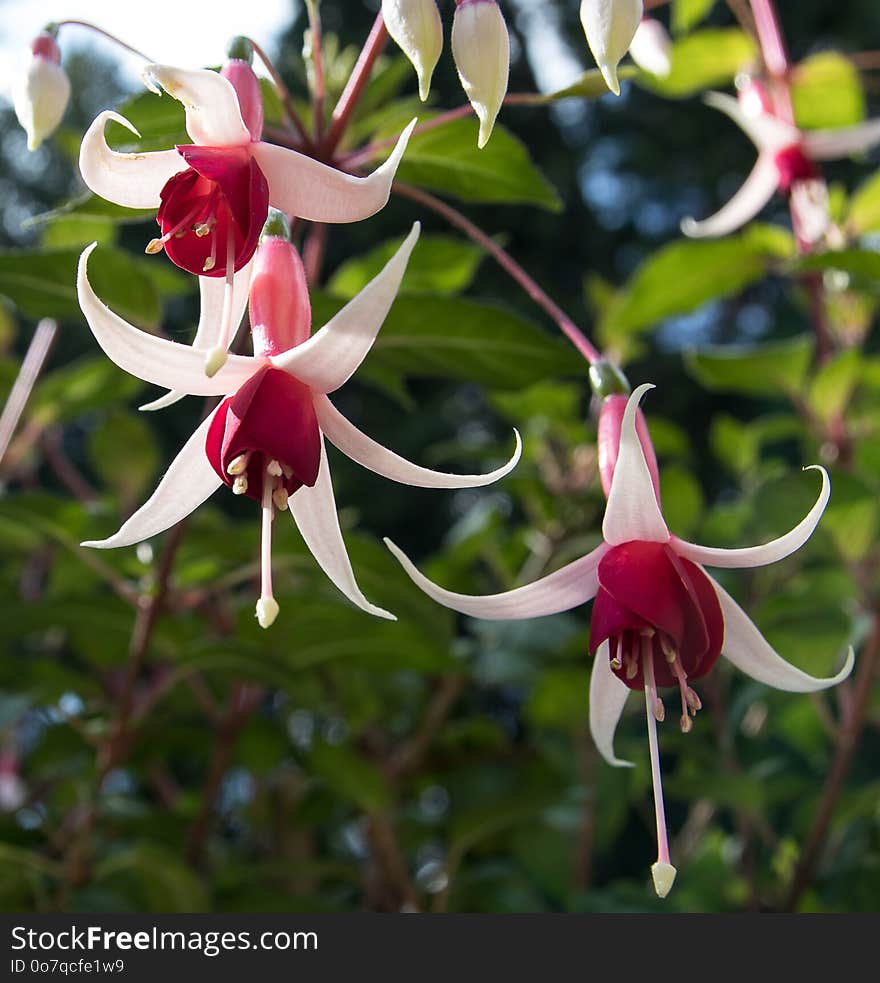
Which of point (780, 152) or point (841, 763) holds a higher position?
point (780, 152)

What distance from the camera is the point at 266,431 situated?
1.60ft

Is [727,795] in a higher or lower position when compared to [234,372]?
lower

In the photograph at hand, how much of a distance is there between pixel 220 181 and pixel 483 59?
0.14 m

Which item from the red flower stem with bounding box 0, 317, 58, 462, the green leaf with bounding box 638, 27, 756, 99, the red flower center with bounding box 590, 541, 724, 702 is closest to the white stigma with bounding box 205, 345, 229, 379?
the red flower center with bounding box 590, 541, 724, 702

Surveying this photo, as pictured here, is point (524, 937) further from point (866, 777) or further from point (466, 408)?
point (466, 408)

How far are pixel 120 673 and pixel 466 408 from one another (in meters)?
1.76

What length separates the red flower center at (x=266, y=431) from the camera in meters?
0.49

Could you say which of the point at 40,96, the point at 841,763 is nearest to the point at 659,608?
the point at 40,96

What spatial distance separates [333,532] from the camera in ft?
1.82

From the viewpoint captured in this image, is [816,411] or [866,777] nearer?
[816,411]

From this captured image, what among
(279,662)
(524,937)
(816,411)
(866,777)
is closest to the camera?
(524,937)

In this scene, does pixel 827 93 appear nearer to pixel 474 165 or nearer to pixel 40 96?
pixel 474 165

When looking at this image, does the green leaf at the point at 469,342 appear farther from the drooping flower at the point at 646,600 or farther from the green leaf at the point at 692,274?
the green leaf at the point at 692,274

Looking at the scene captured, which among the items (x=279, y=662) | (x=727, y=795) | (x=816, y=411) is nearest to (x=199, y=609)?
(x=279, y=662)
